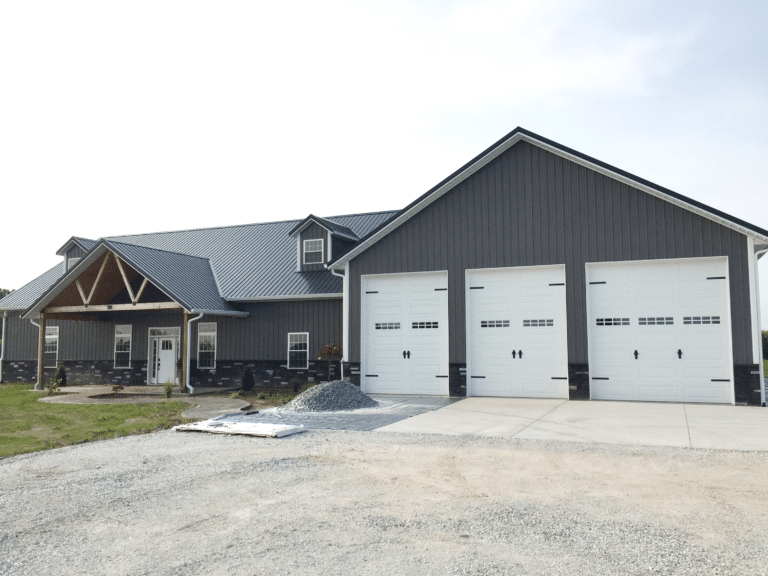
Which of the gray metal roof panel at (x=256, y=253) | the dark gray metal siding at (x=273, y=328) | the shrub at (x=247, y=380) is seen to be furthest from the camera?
the gray metal roof panel at (x=256, y=253)

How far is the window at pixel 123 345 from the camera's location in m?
→ 23.9

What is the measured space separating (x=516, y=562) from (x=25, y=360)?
2678 centimetres

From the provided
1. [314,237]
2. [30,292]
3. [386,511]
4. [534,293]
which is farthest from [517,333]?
[30,292]

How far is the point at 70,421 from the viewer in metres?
13.3

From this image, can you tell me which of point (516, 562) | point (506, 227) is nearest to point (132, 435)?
point (516, 562)

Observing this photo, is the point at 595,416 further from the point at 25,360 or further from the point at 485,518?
the point at 25,360

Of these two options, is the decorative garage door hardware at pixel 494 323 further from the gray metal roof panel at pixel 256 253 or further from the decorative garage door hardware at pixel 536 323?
the gray metal roof panel at pixel 256 253

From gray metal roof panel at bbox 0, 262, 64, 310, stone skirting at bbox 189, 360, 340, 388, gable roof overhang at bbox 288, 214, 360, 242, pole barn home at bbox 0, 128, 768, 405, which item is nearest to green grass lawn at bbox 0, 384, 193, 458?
pole barn home at bbox 0, 128, 768, 405

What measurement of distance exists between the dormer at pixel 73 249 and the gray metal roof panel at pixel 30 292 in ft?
3.34

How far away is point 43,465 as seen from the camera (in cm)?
846

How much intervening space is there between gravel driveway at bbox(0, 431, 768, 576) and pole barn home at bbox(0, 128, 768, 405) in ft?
21.4

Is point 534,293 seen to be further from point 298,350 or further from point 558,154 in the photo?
point 298,350

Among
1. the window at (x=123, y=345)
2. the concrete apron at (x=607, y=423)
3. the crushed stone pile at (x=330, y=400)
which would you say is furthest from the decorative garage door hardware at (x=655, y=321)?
the window at (x=123, y=345)

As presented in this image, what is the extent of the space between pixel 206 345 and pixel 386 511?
59.2ft
